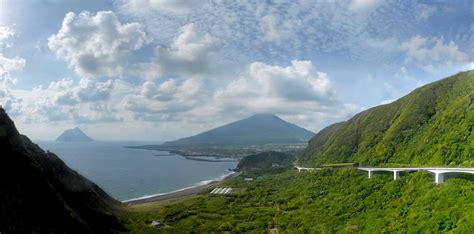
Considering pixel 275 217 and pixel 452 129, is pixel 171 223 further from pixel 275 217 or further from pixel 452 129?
pixel 452 129

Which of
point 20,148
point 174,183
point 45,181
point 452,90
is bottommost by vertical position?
point 174,183

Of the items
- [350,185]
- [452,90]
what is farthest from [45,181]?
[452,90]

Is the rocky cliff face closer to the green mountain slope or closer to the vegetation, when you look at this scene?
the vegetation

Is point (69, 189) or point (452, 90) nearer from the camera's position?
point (69, 189)

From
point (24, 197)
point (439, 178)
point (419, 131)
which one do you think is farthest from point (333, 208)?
point (24, 197)

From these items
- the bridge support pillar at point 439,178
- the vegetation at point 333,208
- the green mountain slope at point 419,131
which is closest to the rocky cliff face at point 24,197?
the vegetation at point 333,208

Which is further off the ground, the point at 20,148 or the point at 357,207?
the point at 20,148

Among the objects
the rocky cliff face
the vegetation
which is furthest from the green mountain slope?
the rocky cliff face
